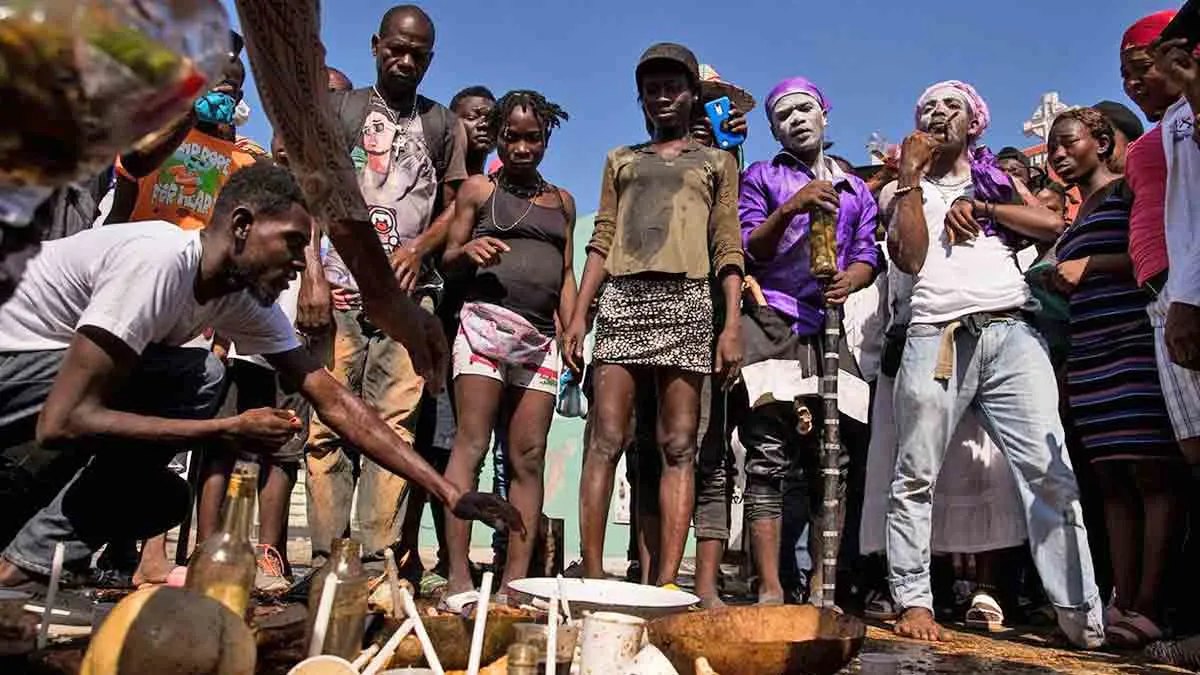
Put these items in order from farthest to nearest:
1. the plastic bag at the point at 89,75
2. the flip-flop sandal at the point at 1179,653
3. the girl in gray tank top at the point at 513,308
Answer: the girl in gray tank top at the point at 513,308
the flip-flop sandal at the point at 1179,653
the plastic bag at the point at 89,75

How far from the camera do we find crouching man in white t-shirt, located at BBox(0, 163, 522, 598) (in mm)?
2863

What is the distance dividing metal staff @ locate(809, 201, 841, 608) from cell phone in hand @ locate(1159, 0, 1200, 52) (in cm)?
148

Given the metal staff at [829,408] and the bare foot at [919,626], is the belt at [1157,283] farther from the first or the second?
the bare foot at [919,626]

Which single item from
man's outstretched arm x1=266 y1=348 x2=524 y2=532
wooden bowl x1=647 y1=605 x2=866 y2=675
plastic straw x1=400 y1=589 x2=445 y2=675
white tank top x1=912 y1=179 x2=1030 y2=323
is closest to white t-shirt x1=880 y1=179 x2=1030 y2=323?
white tank top x1=912 y1=179 x2=1030 y2=323

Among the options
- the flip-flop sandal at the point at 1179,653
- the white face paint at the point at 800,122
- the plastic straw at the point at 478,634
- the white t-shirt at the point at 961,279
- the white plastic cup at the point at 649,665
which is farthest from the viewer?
the white face paint at the point at 800,122

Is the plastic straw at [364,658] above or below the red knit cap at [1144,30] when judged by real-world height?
below

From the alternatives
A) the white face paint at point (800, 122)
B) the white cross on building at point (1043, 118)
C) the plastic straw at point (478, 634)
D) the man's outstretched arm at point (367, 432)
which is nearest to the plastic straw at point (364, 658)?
the plastic straw at point (478, 634)

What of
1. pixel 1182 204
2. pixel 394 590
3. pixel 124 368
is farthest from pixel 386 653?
pixel 1182 204

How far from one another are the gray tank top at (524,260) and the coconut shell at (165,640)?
2.68m

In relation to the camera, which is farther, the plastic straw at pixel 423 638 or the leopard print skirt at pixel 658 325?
the leopard print skirt at pixel 658 325

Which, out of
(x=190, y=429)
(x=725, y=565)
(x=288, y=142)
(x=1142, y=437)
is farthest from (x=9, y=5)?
(x=725, y=565)

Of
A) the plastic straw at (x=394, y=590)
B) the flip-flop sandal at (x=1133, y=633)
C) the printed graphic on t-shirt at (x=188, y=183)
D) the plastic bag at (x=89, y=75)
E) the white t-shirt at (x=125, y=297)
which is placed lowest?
the flip-flop sandal at (x=1133, y=633)

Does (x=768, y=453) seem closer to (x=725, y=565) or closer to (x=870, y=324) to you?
(x=870, y=324)

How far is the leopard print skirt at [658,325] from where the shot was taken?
4.23 meters
